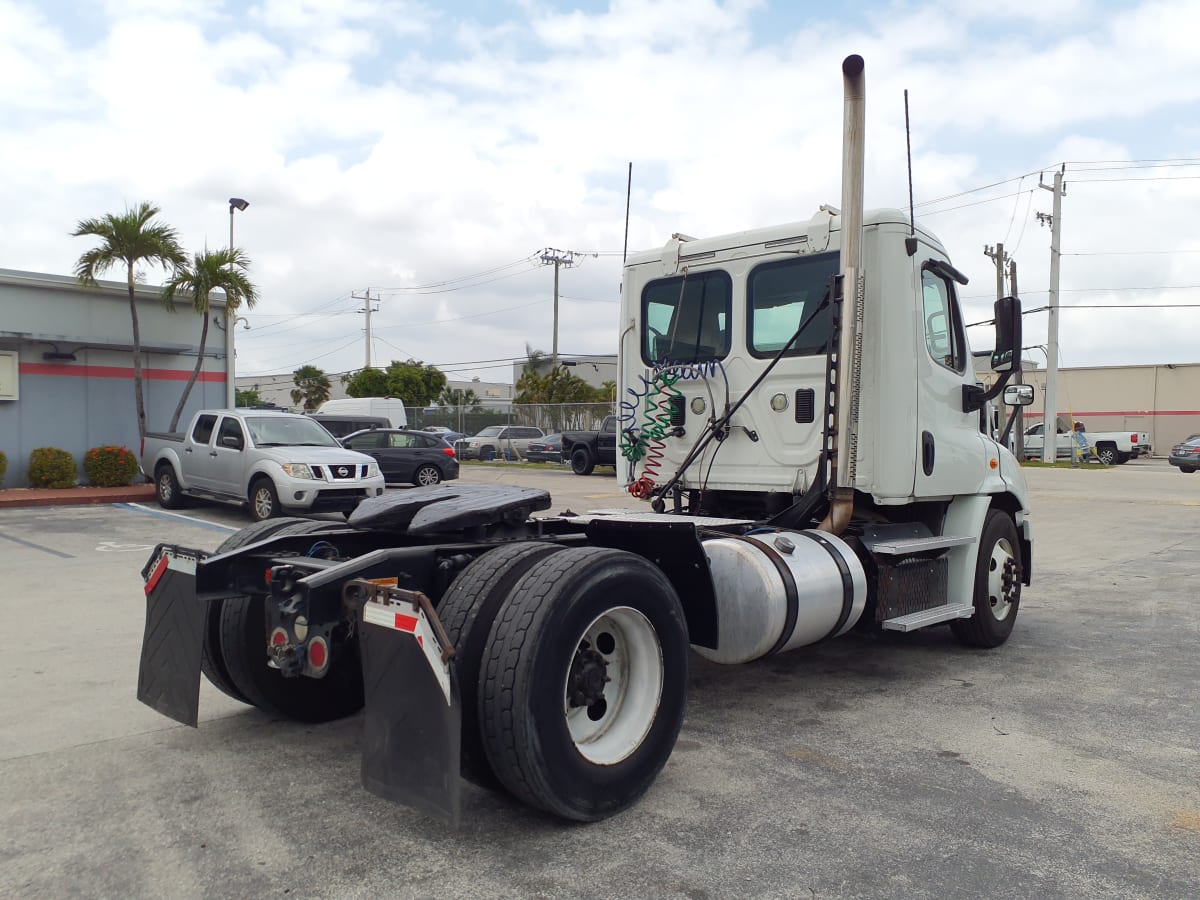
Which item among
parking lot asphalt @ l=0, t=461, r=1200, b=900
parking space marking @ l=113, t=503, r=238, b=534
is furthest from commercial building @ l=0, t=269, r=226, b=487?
parking lot asphalt @ l=0, t=461, r=1200, b=900

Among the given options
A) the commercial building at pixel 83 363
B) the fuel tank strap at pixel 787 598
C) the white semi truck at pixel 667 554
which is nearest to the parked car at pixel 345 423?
the commercial building at pixel 83 363

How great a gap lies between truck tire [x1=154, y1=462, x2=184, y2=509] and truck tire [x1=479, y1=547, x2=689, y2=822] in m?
13.3

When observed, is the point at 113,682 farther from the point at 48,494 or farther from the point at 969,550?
the point at 48,494

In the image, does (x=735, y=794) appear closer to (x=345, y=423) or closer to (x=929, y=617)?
(x=929, y=617)

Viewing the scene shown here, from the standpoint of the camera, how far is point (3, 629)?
659 cm

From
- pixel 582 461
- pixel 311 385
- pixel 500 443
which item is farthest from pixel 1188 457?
pixel 311 385

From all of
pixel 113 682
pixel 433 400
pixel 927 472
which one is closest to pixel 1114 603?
pixel 927 472

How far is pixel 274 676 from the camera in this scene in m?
4.29

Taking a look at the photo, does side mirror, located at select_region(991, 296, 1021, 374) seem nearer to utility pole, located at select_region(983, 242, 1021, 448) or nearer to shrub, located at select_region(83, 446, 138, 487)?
shrub, located at select_region(83, 446, 138, 487)

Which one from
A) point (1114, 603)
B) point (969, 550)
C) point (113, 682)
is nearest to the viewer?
point (113, 682)

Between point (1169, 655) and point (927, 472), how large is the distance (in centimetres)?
225

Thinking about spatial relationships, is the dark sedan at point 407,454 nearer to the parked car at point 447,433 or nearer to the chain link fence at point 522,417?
the chain link fence at point 522,417

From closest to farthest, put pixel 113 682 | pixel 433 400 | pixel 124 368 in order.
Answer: pixel 113 682
pixel 124 368
pixel 433 400

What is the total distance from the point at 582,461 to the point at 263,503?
47.6 feet
